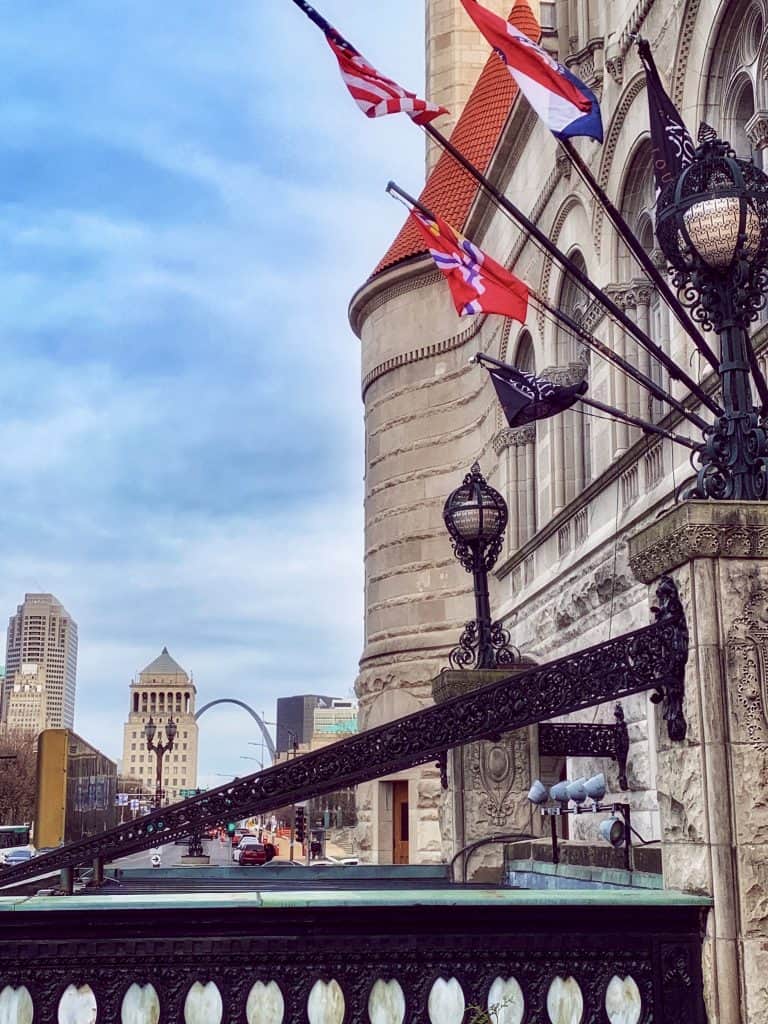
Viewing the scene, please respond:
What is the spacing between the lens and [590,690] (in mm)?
6039

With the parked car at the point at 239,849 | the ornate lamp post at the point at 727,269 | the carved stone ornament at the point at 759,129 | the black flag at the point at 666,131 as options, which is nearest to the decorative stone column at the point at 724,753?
the ornate lamp post at the point at 727,269

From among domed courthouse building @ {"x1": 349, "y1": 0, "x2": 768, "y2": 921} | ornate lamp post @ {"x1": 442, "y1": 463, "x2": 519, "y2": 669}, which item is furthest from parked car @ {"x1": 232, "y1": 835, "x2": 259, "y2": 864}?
ornate lamp post @ {"x1": 442, "y1": 463, "x2": 519, "y2": 669}

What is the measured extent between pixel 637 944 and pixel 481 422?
2666 cm

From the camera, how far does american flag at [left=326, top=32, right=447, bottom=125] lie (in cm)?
1061

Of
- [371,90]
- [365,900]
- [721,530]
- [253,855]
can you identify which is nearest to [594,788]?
[721,530]

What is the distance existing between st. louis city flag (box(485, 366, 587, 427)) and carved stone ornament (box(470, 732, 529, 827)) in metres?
3.40

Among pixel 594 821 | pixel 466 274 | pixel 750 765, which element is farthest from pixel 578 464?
pixel 750 765

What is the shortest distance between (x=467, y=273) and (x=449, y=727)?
7.72 meters

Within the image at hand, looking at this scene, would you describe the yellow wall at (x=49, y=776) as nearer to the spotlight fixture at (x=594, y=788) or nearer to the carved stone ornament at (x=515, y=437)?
the carved stone ornament at (x=515, y=437)

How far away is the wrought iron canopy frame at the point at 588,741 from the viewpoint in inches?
476

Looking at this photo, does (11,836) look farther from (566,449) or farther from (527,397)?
(527,397)

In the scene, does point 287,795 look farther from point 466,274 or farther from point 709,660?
point 466,274

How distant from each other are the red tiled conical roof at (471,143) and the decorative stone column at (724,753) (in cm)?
2914

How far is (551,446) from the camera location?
71.5 feet
